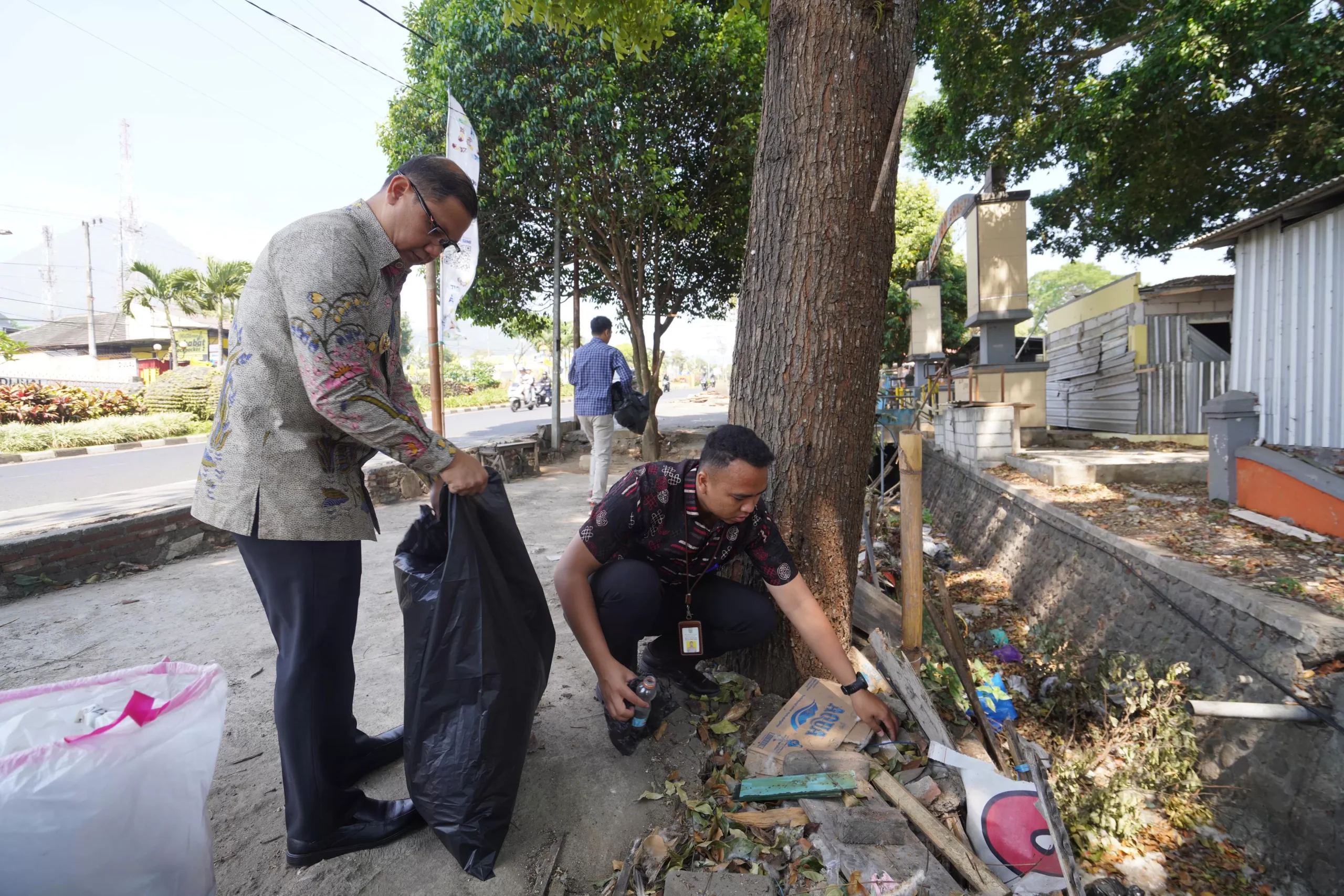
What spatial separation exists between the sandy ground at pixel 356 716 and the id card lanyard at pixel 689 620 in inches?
11.5

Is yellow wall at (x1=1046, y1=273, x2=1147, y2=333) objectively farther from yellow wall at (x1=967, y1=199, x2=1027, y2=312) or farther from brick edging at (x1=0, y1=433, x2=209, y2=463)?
brick edging at (x1=0, y1=433, x2=209, y2=463)

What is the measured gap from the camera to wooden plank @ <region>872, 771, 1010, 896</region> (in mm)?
1752

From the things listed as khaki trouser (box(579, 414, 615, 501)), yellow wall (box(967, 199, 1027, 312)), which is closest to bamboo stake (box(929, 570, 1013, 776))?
khaki trouser (box(579, 414, 615, 501))

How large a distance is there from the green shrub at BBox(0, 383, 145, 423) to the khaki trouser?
14.7 meters

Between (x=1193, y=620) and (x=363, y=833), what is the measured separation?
3.82 metres

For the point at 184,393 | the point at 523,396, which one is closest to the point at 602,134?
the point at 184,393

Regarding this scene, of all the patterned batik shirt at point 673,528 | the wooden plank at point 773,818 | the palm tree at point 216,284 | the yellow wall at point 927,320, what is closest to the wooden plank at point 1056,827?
the wooden plank at point 773,818

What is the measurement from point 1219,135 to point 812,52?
10.7m

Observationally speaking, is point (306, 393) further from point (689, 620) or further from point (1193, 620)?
point (1193, 620)

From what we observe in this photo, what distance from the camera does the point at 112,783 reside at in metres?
1.29

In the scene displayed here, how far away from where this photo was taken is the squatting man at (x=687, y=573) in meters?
2.13

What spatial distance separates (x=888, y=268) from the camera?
271cm

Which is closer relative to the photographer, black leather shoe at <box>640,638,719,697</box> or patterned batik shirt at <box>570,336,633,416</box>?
black leather shoe at <box>640,638,719,697</box>

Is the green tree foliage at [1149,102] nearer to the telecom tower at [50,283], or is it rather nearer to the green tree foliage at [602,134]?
the green tree foliage at [602,134]
